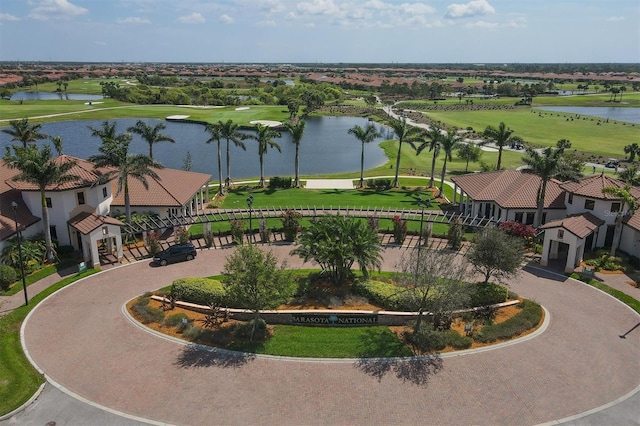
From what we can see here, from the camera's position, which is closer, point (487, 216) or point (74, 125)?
point (487, 216)

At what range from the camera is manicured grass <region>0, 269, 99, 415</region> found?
2032cm

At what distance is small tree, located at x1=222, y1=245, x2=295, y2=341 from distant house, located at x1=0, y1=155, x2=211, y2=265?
49.6ft

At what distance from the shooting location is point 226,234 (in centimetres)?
4138

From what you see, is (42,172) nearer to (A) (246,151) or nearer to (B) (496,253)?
(B) (496,253)

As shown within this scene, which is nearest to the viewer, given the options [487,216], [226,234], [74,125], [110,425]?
[110,425]

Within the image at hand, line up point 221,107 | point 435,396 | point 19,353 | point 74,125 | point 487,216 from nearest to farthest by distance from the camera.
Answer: point 435,396 < point 19,353 < point 487,216 < point 74,125 < point 221,107

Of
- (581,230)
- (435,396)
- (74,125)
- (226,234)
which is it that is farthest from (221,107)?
(435,396)

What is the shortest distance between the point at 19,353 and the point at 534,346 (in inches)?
1025

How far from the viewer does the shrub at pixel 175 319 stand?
2635 centimetres

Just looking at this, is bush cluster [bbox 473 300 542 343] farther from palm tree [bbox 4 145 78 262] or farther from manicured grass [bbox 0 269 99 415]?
palm tree [bbox 4 145 78 262]

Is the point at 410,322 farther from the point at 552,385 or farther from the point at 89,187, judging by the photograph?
the point at 89,187

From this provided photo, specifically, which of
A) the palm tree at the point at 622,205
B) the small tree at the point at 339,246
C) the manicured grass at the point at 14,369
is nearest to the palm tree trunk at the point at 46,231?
the manicured grass at the point at 14,369

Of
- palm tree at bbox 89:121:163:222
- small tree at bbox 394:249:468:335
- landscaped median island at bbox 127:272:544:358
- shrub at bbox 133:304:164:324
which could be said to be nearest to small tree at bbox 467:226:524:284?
landscaped median island at bbox 127:272:544:358

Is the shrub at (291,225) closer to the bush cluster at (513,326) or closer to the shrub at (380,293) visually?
the shrub at (380,293)
